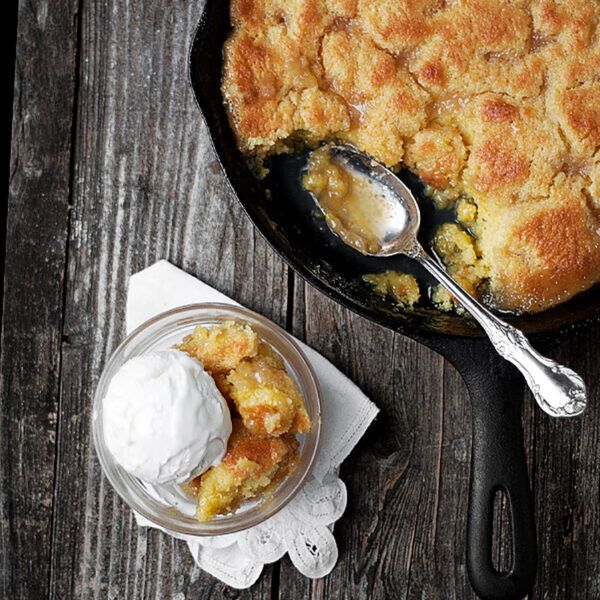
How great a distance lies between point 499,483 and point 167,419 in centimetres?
65

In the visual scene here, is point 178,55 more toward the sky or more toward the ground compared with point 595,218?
more toward the sky

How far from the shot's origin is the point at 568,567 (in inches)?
63.8

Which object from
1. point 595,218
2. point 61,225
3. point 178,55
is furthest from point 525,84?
point 61,225

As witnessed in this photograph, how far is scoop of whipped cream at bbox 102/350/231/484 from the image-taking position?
129 centimetres

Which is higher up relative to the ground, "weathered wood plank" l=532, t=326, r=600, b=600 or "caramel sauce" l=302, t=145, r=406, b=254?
"caramel sauce" l=302, t=145, r=406, b=254

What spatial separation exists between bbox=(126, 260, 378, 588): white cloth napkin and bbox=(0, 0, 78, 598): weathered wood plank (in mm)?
232

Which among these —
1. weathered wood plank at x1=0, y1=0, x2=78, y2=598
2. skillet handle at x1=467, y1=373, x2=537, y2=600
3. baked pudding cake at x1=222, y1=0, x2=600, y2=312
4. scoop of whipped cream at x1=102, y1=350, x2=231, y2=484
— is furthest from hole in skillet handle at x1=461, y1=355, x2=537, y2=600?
weathered wood plank at x1=0, y1=0, x2=78, y2=598

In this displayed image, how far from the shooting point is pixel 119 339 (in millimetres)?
1625

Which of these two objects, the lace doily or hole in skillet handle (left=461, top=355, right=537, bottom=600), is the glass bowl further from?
hole in skillet handle (left=461, top=355, right=537, bottom=600)

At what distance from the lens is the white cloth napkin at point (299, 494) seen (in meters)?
1.55

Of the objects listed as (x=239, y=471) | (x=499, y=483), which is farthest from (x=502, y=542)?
(x=239, y=471)

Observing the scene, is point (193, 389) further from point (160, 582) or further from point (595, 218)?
point (595, 218)

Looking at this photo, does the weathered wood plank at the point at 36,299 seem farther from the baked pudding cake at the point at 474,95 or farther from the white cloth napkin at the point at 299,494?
the baked pudding cake at the point at 474,95

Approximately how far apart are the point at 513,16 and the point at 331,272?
649 millimetres
